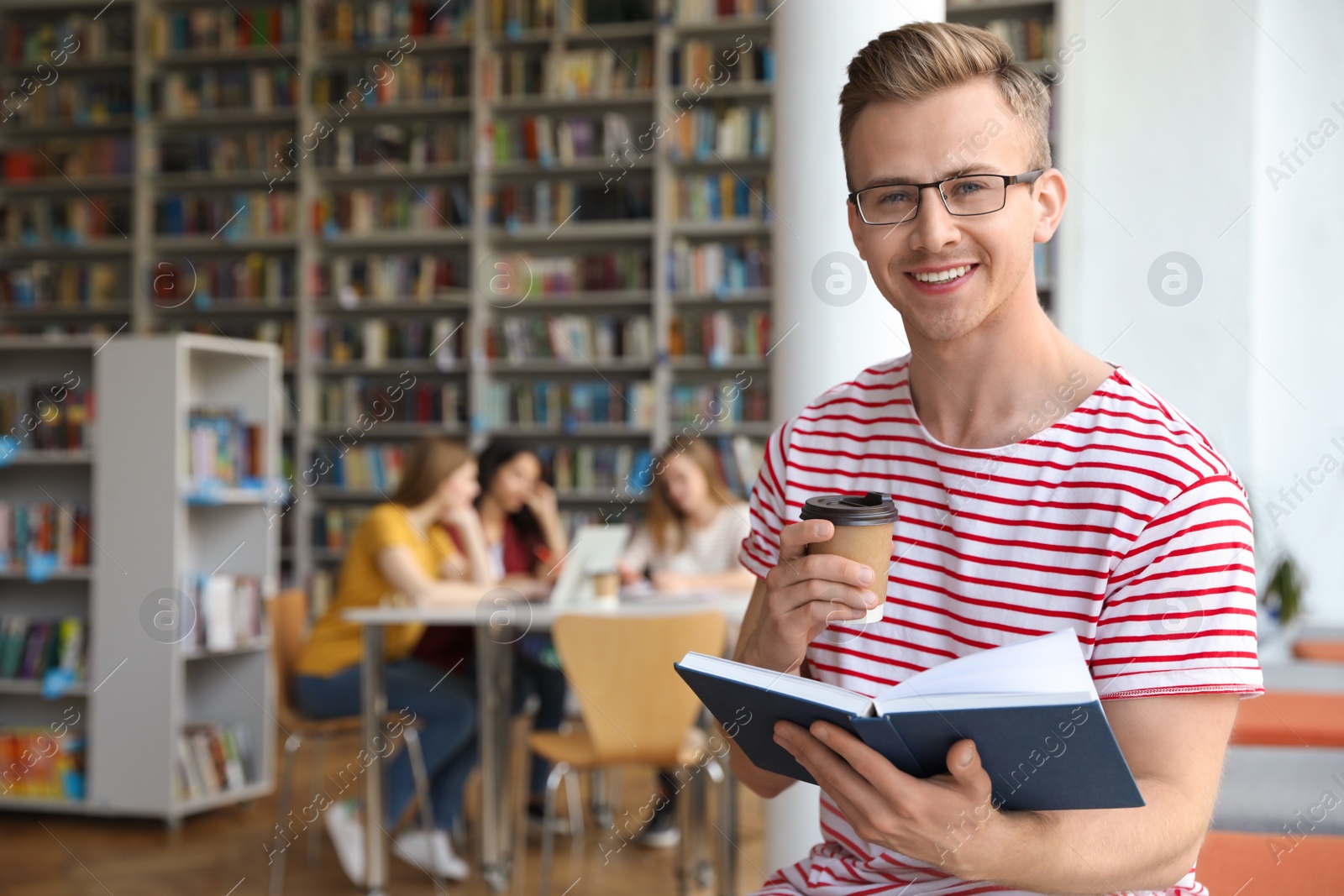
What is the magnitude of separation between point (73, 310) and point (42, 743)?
329 centimetres

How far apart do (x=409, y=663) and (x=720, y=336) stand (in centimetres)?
246

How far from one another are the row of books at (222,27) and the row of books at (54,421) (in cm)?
289

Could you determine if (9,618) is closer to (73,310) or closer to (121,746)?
(121,746)

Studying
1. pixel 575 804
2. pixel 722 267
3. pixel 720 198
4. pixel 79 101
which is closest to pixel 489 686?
pixel 575 804

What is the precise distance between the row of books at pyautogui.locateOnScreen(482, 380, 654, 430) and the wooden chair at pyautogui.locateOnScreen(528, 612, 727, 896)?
2.80m

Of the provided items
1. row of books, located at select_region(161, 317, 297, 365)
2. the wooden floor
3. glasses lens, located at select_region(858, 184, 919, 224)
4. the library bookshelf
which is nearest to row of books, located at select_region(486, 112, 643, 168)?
the library bookshelf

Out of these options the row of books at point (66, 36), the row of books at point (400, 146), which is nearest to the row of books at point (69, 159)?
the row of books at point (66, 36)

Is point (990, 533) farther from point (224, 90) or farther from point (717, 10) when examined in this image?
point (224, 90)

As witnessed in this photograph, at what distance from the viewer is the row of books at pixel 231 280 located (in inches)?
242

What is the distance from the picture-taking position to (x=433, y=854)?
3.35 metres

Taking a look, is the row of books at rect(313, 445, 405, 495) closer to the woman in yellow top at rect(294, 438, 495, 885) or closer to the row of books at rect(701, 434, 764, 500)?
the row of books at rect(701, 434, 764, 500)

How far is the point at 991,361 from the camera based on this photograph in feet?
3.64

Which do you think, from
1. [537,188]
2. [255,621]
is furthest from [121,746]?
[537,188]

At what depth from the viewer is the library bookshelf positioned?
5602 mm
